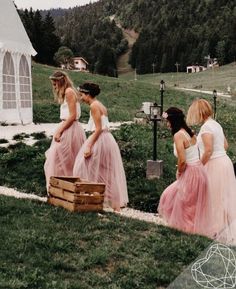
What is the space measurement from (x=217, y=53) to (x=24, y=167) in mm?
142510

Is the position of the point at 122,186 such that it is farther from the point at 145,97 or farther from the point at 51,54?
the point at 51,54

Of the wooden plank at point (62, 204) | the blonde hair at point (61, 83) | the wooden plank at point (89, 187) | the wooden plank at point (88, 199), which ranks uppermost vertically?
the blonde hair at point (61, 83)

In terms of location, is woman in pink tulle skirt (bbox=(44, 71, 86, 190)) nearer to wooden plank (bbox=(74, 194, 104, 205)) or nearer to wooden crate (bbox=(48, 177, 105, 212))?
wooden crate (bbox=(48, 177, 105, 212))

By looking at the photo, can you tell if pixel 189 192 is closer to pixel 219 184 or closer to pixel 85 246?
pixel 219 184

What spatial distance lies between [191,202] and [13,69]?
56.4 ft

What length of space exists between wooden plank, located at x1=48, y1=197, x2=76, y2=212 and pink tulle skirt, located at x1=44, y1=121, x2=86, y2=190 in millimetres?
1230

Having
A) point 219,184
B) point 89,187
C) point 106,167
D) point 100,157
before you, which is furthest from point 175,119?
point 106,167

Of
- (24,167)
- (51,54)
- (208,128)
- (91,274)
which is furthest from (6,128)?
(51,54)

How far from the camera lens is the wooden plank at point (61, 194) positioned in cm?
995

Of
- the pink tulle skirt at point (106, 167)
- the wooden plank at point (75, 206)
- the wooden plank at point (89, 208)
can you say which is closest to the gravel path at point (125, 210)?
the pink tulle skirt at point (106, 167)

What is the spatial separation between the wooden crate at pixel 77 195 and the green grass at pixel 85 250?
0.63ft

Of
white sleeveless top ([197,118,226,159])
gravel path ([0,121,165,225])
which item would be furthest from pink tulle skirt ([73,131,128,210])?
white sleeveless top ([197,118,226,159])

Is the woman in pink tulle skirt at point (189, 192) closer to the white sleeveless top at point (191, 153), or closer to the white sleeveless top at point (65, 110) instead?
the white sleeveless top at point (191, 153)

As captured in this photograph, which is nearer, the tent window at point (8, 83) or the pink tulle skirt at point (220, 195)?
the pink tulle skirt at point (220, 195)
